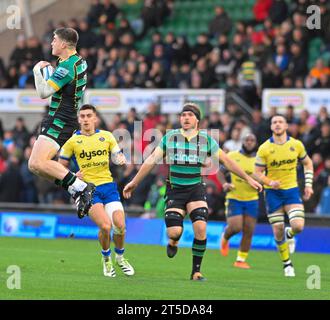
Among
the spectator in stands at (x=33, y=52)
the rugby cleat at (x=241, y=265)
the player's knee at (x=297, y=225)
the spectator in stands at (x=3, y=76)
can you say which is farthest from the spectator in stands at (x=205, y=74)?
the player's knee at (x=297, y=225)

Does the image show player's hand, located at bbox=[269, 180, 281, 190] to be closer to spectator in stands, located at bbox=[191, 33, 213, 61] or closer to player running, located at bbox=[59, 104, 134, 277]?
player running, located at bbox=[59, 104, 134, 277]

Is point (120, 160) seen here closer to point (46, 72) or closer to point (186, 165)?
point (186, 165)

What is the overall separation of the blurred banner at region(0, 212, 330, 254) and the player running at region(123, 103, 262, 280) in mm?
8374

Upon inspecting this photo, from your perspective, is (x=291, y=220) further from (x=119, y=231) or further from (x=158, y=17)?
(x=158, y=17)

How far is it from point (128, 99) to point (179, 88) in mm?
1418

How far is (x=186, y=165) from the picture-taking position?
1535cm

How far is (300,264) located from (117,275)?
5.25m

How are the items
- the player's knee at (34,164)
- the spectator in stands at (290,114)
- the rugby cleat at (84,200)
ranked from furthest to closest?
the spectator in stands at (290,114)
the rugby cleat at (84,200)
the player's knee at (34,164)

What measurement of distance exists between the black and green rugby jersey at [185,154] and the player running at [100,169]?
76 centimetres

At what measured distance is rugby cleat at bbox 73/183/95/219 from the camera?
46.9 feet

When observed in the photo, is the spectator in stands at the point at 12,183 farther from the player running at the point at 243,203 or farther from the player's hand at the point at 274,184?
the player's hand at the point at 274,184

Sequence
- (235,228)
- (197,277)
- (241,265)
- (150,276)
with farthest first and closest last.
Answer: (235,228) < (241,265) < (150,276) < (197,277)

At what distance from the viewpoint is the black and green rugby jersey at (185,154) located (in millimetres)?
15211

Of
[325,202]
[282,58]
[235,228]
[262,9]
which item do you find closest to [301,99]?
[282,58]
